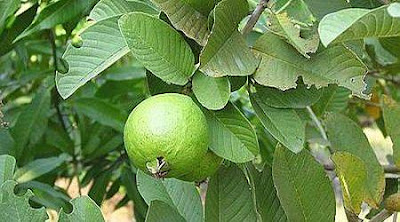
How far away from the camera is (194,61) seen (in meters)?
0.93

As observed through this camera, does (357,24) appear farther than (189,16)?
No

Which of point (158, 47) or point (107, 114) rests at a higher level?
point (158, 47)

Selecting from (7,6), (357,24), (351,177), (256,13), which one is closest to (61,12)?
(7,6)

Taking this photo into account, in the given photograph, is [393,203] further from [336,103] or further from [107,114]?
[107,114]

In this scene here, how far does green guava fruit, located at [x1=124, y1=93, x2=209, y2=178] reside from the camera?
0.85 meters

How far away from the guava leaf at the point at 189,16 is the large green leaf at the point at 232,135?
98 millimetres

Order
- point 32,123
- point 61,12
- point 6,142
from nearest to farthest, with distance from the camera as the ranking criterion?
point 61,12 → point 6,142 → point 32,123

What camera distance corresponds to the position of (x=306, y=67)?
924 mm

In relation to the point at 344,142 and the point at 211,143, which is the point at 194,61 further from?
the point at 344,142

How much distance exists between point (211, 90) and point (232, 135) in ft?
0.23

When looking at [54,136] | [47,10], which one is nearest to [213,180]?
[47,10]

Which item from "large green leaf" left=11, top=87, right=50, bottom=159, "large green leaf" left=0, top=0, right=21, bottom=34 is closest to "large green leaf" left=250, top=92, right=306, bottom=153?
"large green leaf" left=0, top=0, right=21, bottom=34

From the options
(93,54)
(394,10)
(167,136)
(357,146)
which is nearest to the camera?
(394,10)

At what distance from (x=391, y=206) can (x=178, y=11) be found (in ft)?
1.49
